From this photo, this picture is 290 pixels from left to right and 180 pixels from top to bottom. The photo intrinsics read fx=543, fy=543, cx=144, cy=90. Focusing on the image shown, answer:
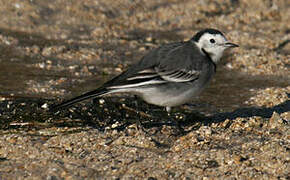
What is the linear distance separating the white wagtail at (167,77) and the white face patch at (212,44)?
0.09ft

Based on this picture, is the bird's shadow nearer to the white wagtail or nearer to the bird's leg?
the bird's leg

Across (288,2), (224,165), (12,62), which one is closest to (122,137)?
(224,165)

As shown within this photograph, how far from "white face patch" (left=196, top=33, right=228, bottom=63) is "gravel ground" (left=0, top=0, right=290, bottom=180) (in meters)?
0.80

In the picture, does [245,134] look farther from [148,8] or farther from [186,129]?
[148,8]

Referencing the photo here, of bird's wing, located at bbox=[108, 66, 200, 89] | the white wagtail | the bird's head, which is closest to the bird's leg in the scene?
the white wagtail

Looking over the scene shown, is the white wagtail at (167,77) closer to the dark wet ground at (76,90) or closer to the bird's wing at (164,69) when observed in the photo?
the bird's wing at (164,69)

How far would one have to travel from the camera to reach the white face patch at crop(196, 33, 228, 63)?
257 inches

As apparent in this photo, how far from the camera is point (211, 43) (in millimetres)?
6555

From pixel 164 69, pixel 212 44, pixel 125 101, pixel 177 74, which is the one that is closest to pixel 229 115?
pixel 212 44

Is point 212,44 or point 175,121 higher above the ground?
point 212,44

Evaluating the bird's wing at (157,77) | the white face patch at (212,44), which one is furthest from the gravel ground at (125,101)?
the white face patch at (212,44)

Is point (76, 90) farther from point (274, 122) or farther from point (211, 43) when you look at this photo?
point (274, 122)

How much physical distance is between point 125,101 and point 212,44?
139cm

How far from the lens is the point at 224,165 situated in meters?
5.18
